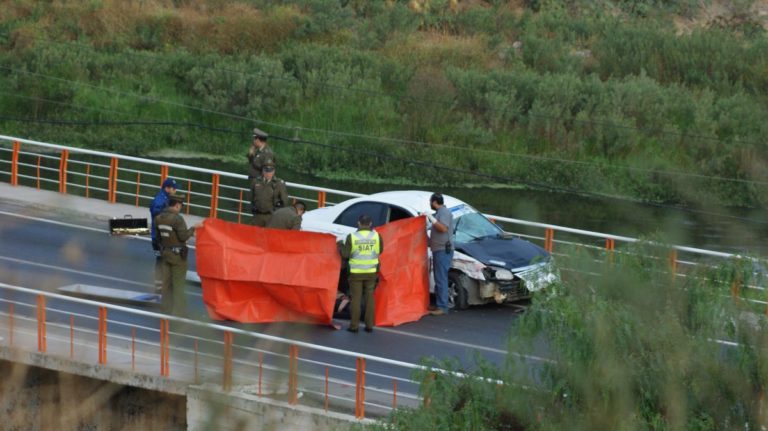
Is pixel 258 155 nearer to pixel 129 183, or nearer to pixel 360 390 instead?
pixel 360 390

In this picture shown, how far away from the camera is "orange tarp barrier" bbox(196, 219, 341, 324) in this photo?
17.6 metres

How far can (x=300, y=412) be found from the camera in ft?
44.9

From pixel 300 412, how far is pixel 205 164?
31.4m

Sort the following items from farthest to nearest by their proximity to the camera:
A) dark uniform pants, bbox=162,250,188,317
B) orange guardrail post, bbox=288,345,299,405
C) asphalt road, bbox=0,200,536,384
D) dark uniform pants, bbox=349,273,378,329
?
dark uniform pants, bbox=349,273,378,329, dark uniform pants, bbox=162,250,188,317, asphalt road, bbox=0,200,536,384, orange guardrail post, bbox=288,345,299,405

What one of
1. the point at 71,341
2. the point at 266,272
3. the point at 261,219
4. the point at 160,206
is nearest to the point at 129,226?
the point at 261,219

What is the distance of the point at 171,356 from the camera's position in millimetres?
15094

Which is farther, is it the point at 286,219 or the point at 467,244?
the point at 467,244

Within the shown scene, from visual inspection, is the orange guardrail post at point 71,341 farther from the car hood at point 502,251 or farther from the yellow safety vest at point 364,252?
the car hood at point 502,251

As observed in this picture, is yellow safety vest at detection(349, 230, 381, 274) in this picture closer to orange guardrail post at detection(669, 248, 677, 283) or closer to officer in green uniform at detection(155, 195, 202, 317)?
officer in green uniform at detection(155, 195, 202, 317)

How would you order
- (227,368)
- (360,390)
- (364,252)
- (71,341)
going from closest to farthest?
(227,368)
(360,390)
(71,341)
(364,252)

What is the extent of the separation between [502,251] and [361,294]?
219cm

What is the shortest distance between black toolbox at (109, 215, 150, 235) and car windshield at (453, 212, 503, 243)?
603 centimetres

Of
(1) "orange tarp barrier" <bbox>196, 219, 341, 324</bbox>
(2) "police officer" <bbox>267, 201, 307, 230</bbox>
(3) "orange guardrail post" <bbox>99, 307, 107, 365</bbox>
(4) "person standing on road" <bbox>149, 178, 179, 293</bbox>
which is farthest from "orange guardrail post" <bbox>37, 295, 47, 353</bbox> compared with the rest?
(2) "police officer" <bbox>267, 201, 307, 230</bbox>

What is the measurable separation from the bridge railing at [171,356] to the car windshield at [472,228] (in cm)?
336
